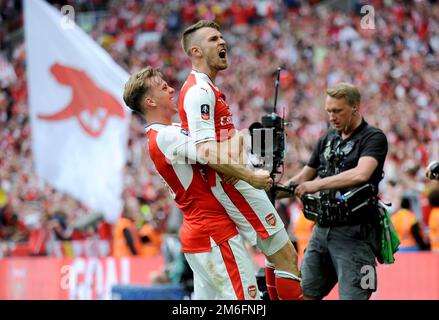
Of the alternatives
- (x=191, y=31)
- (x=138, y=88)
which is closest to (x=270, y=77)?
(x=191, y=31)

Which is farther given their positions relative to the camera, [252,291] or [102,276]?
[102,276]

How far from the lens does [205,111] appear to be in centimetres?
582

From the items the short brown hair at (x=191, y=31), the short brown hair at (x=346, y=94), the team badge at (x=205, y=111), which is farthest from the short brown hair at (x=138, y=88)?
the short brown hair at (x=346, y=94)

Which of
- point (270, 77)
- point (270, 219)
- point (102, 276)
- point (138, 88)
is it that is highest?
point (270, 77)

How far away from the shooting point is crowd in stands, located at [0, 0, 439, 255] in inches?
604

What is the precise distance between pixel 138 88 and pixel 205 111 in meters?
0.56

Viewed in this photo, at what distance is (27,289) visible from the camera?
571 inches

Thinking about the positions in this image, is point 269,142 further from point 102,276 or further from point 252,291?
point 102,276

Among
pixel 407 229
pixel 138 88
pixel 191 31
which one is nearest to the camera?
pixel 138 88

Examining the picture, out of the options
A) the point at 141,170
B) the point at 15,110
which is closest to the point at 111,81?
the point at 141,170

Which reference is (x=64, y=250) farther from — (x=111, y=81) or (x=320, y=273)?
(x=320, y=273)

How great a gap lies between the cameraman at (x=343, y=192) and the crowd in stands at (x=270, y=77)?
395 centimetres

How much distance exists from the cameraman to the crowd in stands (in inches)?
155
